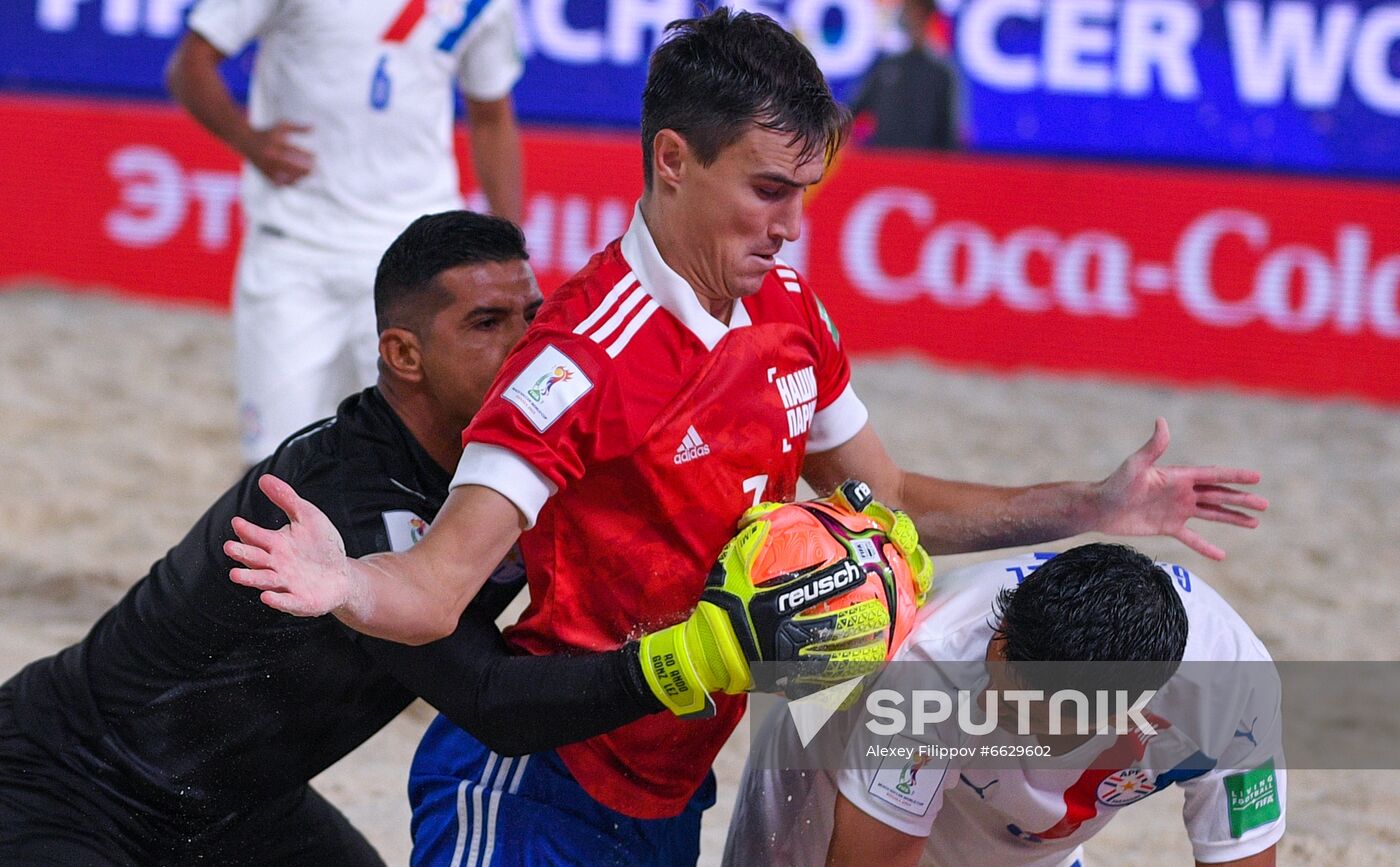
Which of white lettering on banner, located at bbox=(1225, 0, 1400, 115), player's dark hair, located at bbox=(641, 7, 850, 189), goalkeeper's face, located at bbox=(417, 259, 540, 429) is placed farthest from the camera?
white lettering on banner, located at bbox=(1225, 0, 1400, 115)

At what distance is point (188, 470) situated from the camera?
22.0ft

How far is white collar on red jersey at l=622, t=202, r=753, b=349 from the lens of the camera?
273 centimetres

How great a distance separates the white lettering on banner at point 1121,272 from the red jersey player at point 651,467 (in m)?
5.51

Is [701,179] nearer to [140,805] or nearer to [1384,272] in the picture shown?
[140,805]

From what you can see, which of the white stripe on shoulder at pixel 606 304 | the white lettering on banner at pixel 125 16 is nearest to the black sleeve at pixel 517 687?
the white stripe on shoulder at pixel 606 304

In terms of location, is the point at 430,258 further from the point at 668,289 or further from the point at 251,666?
A: the point at 251,666

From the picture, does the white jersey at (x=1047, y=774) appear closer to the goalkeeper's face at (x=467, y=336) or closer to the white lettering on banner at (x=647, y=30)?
the goalkeeper's face at (x=467, y=336)

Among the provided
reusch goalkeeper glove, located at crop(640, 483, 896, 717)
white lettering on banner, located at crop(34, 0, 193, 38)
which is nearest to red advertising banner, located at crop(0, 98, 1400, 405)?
white lettering on banner, located at crop(34, 0, 193, 38)

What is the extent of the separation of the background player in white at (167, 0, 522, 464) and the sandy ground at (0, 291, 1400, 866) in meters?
1.05

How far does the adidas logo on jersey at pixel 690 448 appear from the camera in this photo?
107 inches

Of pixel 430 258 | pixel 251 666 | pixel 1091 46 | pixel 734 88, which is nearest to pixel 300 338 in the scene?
pixel 430 258

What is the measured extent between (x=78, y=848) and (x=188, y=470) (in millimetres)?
3923

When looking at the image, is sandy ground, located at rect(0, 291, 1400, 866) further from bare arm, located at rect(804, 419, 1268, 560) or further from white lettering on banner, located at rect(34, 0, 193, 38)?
white lettering on banner, located at rect(34, 0, 193, 38)

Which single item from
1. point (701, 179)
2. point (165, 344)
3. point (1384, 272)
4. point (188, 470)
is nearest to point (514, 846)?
point (701, 179)
